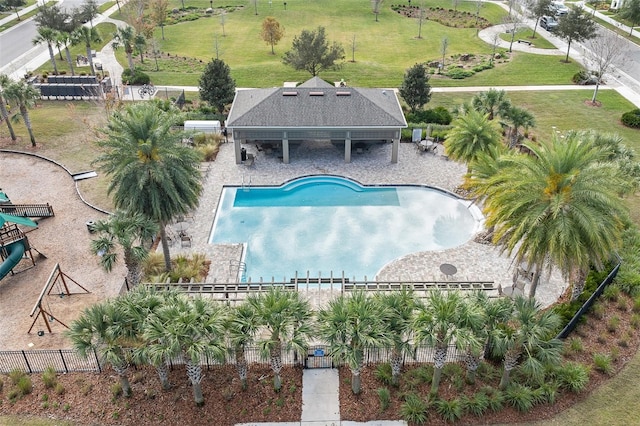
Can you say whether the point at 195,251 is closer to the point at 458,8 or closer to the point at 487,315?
the point at 487,315

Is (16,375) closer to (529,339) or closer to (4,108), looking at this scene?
(529,339)

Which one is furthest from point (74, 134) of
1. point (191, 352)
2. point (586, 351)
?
point (586, 351)

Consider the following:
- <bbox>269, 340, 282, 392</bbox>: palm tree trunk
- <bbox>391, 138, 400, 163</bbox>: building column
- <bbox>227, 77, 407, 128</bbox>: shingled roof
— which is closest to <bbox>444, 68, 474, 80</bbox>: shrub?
<bbox>227, 77, 407, 128</bbox>: shingled roof

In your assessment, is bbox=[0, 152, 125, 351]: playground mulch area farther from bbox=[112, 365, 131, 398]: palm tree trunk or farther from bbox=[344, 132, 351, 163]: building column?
bbox=[344, 132, 351, 163]: building column

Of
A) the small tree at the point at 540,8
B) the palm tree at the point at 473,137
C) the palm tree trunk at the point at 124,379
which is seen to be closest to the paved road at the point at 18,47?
the palm tree trunk at the point at 124,379

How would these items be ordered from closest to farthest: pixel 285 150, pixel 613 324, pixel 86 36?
pixel 613 324
pixel 285 150
pixel 86 36

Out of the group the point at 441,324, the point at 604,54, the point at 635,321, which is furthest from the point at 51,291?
the point at 604,54

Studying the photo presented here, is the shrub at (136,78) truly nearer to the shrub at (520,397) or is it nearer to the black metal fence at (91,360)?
the black metal fence at (91,360)

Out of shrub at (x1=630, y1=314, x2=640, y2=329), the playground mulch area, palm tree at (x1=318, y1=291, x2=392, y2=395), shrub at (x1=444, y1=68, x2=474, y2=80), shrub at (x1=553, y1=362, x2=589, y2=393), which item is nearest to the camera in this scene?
palm tree at (x1=318, y1=291, x2=392, y2=395)
